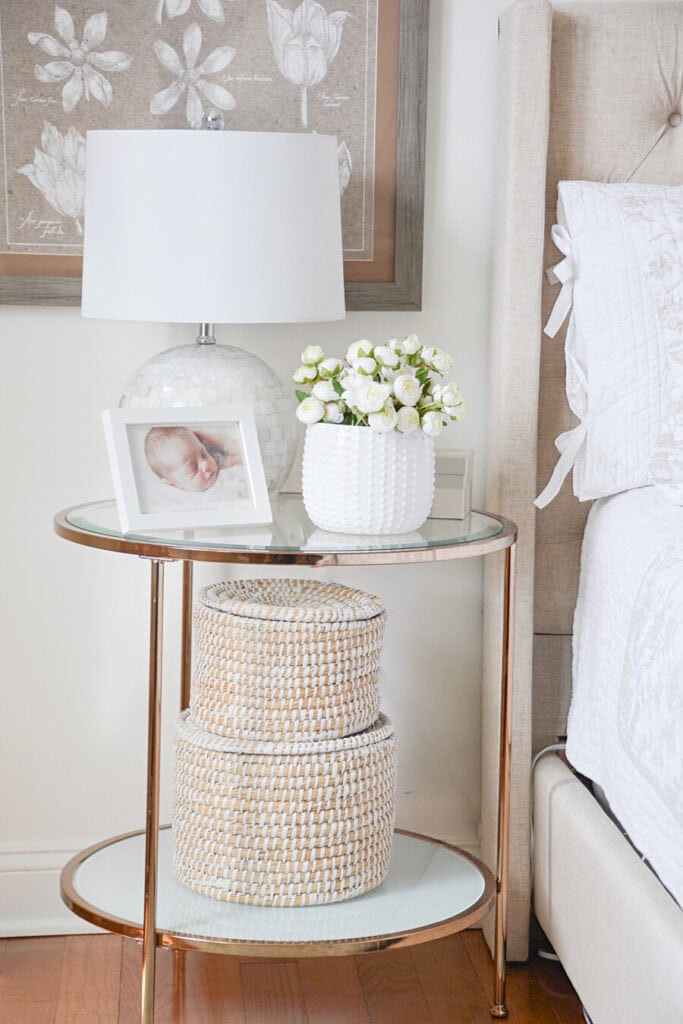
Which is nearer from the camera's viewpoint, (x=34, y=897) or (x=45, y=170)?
(x=45, y=170)

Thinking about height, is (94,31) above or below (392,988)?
above

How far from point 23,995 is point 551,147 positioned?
1548 mm

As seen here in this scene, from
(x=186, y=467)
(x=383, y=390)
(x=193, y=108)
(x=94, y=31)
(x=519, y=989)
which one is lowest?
(x=519, y=989)

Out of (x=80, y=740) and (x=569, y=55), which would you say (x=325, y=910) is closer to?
(x=80, y=740)

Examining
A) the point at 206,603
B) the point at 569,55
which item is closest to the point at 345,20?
the point at 569,55

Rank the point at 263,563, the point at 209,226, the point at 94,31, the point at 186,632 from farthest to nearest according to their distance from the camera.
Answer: the point at 186,632
the point at 94,31
the point at 209,226
the point at 263,563

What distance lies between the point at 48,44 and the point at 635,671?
1277 millimetres

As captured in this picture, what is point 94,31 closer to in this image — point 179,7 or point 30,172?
point 179,7

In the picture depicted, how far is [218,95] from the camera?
1846 mm

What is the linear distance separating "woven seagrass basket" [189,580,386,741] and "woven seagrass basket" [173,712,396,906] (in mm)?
27

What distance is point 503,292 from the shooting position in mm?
1842

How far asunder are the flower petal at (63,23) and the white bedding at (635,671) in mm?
1095

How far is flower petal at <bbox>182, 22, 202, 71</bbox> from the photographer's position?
1.83 metres

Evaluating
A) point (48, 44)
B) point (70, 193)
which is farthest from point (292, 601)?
point (48, 44)
